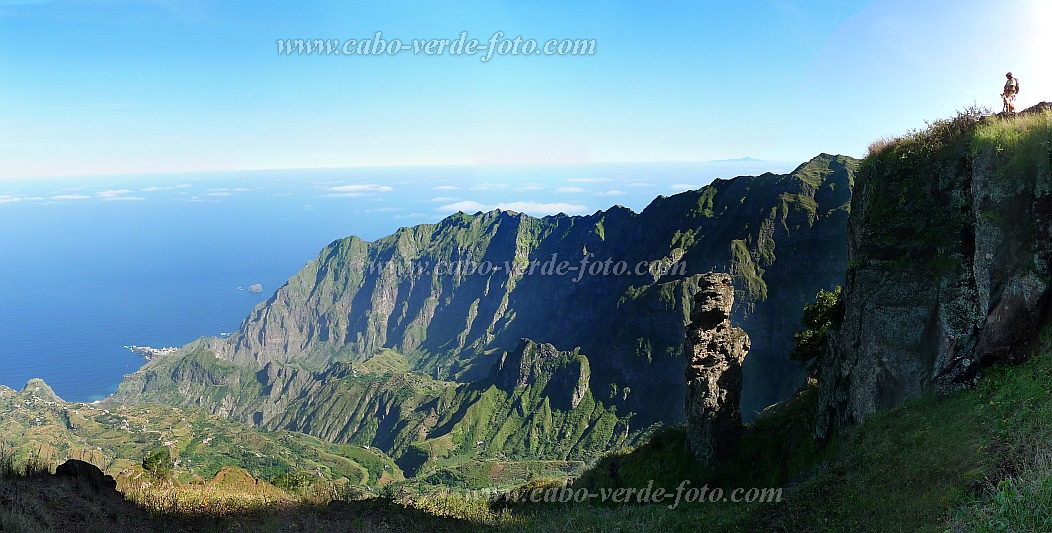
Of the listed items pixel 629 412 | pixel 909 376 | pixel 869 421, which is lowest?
pixel 629 412

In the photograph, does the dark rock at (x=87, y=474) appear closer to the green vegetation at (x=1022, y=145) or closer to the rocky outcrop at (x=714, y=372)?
the rocky outcrop at (x=714, y=372)

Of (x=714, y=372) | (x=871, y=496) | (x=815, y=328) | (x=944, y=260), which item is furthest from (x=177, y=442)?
(x=944, y=260)

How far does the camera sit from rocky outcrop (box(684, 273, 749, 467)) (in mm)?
28547

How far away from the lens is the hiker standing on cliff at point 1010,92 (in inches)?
658

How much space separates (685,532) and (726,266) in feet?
603

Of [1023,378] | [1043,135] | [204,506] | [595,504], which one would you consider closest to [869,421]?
[1023,378]

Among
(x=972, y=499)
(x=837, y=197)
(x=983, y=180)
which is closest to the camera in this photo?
(x=972, y=499)

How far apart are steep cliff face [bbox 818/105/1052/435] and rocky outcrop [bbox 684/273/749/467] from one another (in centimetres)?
654

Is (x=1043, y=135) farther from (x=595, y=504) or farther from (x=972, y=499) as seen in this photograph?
(x=595, y=504)

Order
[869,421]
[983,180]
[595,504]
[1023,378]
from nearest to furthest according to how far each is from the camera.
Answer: [1023,378]
[983,180]
[869,421]
[595,504]

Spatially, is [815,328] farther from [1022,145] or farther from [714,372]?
[1022,145]

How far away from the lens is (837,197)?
544ft

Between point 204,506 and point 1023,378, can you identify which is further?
point 204,506

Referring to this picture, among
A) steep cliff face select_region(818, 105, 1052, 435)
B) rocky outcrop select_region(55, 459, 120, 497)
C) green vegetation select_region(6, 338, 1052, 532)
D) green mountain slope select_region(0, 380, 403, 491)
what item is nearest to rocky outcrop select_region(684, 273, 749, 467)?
green vegetation select_region(6, 338, 1052, 532)
